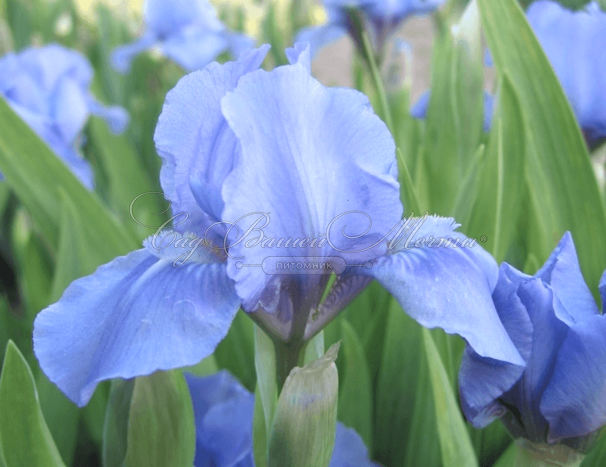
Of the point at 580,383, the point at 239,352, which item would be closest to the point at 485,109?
the point at 239,352

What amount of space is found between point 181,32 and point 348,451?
1.14 metres

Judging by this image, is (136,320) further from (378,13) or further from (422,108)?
(378,13)

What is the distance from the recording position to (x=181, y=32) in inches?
54.4

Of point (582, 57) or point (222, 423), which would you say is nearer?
point (222, 423)

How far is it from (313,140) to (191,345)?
0.12 m

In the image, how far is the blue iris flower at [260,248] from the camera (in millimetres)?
311

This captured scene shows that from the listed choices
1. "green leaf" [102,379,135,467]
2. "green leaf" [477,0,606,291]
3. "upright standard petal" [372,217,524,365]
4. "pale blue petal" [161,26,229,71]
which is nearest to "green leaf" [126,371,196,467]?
"green leaf" [102,379,135,467]

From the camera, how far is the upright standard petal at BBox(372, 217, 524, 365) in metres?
0.31

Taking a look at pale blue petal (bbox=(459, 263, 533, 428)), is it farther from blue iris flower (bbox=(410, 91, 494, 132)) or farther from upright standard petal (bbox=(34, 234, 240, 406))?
blue iris flower (bbox=(410, 91, 494, 132))

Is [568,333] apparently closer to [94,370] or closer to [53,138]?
[94,370]

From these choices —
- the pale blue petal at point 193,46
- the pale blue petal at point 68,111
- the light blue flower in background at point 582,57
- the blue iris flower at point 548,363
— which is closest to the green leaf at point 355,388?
the blue iris flower at point 548,363

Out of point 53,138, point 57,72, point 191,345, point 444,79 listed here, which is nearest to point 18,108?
point 53,138

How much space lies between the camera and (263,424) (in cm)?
40

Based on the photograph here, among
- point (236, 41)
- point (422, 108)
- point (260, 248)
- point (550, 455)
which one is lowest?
point (550, 455)
